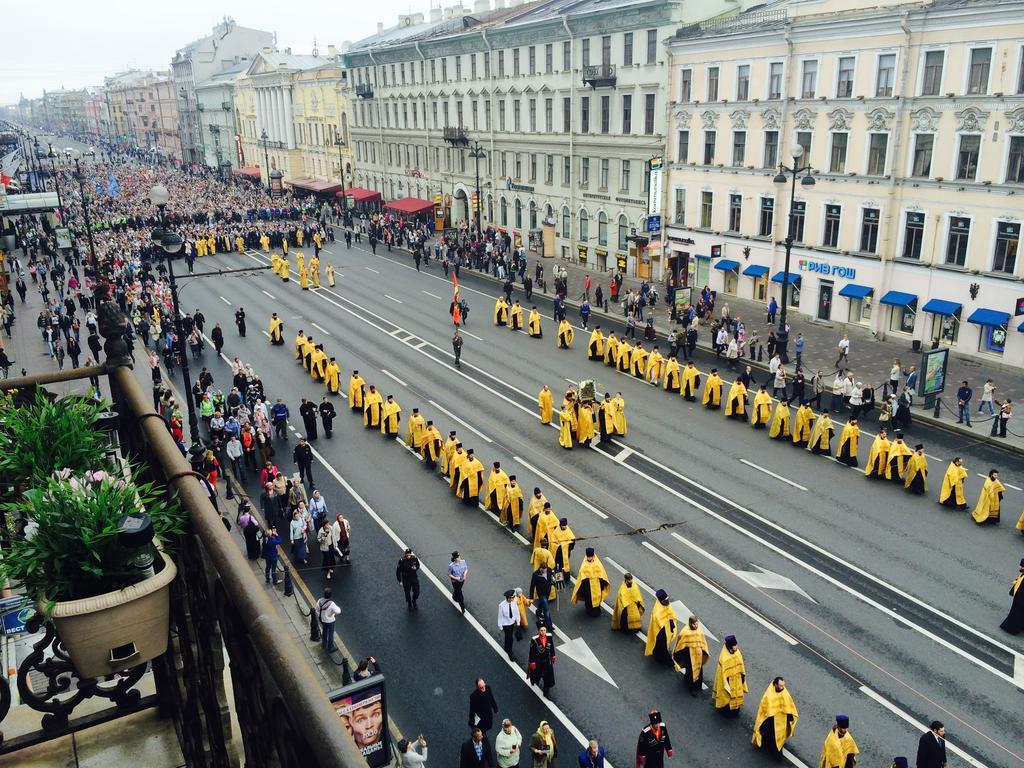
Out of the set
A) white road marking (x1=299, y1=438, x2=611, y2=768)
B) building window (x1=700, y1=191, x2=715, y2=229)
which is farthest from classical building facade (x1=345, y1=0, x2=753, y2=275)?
white road marking (x1=299, y1=438, x2=611, y2=768)

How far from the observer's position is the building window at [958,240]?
31.3 m

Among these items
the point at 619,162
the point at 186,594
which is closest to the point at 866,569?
the point at 186,594

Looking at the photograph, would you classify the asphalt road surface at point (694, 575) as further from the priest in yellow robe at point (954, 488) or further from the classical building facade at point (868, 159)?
the classical building facade at point (868, 159)

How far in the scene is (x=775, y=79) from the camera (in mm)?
37062

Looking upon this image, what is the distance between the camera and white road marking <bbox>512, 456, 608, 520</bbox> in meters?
19.7

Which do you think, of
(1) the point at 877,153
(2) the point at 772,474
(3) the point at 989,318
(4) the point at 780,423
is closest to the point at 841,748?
(2) the point at 772,474

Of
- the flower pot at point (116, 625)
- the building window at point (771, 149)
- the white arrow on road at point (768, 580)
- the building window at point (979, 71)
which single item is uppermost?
the building window at point (979, 71)

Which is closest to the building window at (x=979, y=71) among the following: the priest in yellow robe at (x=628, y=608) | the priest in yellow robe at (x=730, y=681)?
the priest in yellow robe at (x=628, y=608)

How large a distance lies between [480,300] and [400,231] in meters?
20.4

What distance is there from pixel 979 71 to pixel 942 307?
8439 mm

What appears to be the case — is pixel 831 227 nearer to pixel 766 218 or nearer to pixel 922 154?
pixel 766 218

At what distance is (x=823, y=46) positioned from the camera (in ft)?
113

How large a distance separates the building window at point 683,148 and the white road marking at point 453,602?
27260 mm

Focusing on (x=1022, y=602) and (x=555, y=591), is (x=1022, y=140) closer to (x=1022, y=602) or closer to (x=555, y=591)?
(x=1022, y=602)
